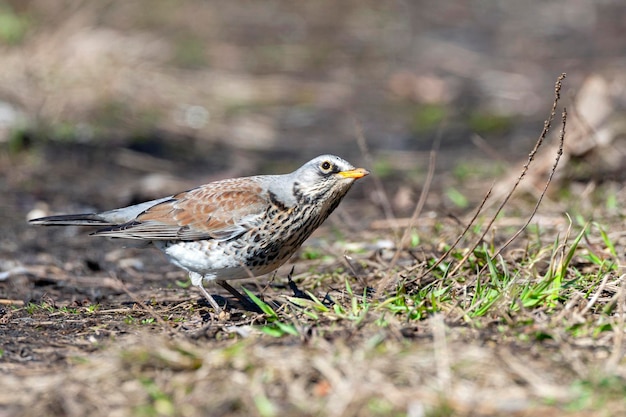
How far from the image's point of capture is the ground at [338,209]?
3783 millimetres

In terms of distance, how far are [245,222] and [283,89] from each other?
8.57m

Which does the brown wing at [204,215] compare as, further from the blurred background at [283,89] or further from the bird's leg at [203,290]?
the blurred background at [283,89]

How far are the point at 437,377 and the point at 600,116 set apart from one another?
18.0 ft

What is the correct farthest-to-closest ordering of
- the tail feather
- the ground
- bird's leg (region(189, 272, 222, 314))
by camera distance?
the tail feather < bird's leg (region(189, 272, 222, 314)) < the ground

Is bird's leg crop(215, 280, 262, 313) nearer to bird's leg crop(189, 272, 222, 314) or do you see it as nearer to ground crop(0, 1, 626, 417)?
ground crop(0, 1, 626, 417)

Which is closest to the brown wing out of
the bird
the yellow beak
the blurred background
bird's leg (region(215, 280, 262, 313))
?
the bird

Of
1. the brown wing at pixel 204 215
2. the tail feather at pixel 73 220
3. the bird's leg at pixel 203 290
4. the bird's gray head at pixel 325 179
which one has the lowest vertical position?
the bird's leg at pixel 203 290

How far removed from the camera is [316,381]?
3.78 meters

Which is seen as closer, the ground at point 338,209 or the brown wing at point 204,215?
the ground at point 338,209

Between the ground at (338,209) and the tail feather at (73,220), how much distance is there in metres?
0.44

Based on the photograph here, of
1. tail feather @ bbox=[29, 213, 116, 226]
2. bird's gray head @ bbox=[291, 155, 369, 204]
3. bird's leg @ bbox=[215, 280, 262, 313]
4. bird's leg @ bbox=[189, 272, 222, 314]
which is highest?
bird's gray head @ bbox=[291, 155, 369, 204]

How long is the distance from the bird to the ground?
234mm

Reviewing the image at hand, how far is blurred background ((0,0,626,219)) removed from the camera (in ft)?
31.5

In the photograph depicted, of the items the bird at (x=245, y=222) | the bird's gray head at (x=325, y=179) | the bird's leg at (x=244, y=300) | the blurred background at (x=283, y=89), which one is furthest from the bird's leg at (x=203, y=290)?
the blurred background at (x=283, y=89)
